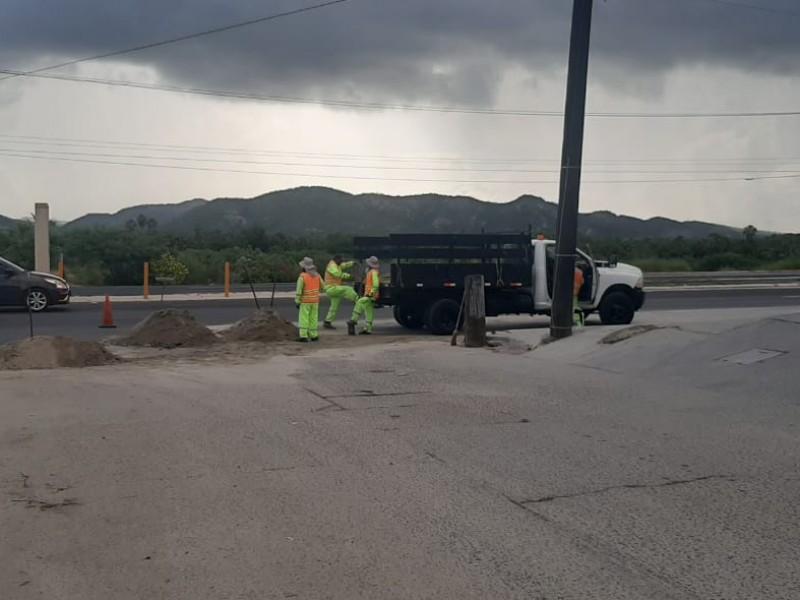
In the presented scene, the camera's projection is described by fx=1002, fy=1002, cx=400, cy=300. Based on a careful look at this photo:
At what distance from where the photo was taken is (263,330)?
19.4 meters

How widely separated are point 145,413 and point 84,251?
41.0 m

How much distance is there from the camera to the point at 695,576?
5637 millimetres

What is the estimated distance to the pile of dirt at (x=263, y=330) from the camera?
1914 centimetres

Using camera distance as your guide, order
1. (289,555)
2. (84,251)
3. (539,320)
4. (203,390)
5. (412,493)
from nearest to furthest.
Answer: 1. (289,555)
2. (412,493)
3. (203,390)
4. (539,320)
5. (84,251)

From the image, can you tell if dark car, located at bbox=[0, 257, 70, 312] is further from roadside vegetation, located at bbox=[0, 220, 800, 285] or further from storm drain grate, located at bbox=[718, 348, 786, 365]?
storm drain grate, located at bbox=[718, 348, 786, 365]

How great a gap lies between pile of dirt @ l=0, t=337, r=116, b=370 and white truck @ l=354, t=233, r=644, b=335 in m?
7.02

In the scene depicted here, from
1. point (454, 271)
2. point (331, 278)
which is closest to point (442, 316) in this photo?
point (454, 271)

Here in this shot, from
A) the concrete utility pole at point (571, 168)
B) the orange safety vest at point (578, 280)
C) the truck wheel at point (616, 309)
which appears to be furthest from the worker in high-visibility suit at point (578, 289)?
the concrete utility pole at point (571, 168)

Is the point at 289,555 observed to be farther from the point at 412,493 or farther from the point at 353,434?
the point at 353,434

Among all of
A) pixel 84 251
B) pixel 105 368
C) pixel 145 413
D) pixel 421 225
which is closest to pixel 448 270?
pixel 105 368

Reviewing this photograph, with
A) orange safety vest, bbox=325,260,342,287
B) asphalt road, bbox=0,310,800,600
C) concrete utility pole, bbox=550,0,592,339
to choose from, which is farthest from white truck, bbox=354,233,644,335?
asphalt road, bbox=0,310,800,600

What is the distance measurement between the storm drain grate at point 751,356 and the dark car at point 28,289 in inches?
756

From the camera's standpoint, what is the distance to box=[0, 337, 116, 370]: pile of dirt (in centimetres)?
1521

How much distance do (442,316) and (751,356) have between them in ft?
29.5
